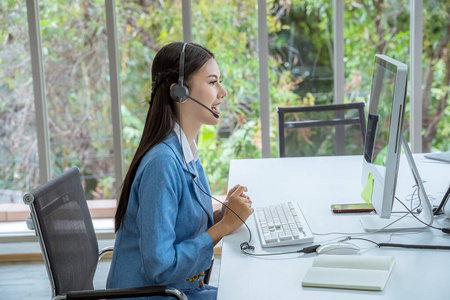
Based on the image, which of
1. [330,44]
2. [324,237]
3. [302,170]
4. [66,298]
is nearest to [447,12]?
[330,44]

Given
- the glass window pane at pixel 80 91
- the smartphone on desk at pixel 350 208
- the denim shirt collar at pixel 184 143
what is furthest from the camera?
the glass window pane at pixel 80 91

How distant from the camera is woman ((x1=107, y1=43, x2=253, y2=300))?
4.41 ft

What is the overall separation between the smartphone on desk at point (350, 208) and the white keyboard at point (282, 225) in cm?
12

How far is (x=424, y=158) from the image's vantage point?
2.56 metres

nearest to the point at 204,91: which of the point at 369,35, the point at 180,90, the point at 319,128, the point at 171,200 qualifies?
the point at 180,90

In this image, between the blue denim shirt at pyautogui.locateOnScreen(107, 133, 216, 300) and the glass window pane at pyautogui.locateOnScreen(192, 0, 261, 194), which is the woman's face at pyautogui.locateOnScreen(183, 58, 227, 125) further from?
the glass window pane at pyautogui.locateOnScreen(192, 0, 261, 194)

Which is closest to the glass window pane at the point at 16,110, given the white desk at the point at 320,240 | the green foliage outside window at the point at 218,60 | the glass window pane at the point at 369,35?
the green foliage outside window at the point at 218,60

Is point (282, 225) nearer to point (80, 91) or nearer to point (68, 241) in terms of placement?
point (68, 241)

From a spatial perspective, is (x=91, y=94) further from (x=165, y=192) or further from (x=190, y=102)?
(x=165, y=192)

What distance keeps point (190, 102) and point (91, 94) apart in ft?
7.23

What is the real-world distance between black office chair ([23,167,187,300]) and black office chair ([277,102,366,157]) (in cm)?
133

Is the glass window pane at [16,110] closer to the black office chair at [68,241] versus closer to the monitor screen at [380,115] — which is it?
the black office chair at [68,241]

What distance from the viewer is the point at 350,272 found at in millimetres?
1236

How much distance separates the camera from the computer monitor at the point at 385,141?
1341mm
